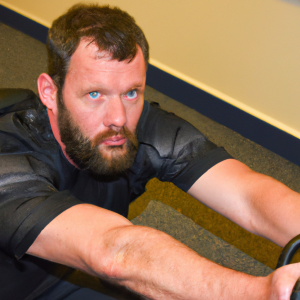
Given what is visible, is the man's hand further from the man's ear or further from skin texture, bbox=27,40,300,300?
the man's ear

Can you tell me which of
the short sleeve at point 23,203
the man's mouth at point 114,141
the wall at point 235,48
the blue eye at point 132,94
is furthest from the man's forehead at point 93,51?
the wall at point 235,48

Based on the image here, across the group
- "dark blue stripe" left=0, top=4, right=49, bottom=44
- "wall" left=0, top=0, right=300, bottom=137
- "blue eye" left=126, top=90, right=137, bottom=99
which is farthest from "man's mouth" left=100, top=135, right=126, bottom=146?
"dark blue stripe" left=0, top=4, right=49, bottom=44

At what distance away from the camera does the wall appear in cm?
190

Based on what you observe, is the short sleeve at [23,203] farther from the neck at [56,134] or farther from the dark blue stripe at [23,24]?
the dark blue stripe at [23,24]

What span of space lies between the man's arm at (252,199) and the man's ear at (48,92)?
0.48m

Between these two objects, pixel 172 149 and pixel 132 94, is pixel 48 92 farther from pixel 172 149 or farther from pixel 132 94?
pixel 172 149

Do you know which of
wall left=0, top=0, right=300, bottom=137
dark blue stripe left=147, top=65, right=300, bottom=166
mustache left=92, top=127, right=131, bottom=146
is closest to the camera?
mustache left=92, top=127, right=131, bottom=146

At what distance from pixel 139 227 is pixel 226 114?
1692mm

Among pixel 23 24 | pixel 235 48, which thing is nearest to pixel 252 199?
pixel 235 48

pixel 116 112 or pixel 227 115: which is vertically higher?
pixel 116 112

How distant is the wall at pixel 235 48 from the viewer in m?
1.90

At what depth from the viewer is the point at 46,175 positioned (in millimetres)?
938

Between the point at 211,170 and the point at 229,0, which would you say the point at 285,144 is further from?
A: the point at 211,170

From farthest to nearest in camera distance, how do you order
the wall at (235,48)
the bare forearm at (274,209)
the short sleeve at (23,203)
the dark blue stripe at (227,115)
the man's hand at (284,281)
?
the dark blue stripe at (227,115) < the wall at (235,48) < the bare forearm at (274,209) < the short sleeve at (23,203) < the man's hand at (284,281)
